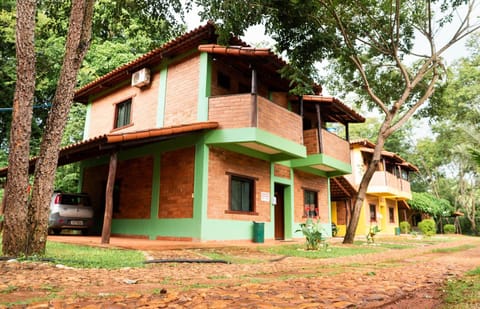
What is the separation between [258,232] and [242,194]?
134 cm

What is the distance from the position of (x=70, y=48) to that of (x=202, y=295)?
5.22 metres

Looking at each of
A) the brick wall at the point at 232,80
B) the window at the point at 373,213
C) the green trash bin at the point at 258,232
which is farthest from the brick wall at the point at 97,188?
the window at the point at 373,213

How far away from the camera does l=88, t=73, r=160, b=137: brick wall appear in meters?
12.6

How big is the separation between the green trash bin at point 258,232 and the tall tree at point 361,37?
3.03m

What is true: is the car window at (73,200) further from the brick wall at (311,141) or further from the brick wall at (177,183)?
the brick wall at (311,141)

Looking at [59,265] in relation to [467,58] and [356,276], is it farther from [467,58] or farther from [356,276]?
[467,58]

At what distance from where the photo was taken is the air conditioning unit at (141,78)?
12609mm

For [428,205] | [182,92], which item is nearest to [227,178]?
[182,92]

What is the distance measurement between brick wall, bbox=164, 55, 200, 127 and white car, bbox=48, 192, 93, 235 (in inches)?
168

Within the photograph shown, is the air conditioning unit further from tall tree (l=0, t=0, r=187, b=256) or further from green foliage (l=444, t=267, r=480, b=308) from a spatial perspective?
green foliage (l=444, t=267, r=480, b=308)

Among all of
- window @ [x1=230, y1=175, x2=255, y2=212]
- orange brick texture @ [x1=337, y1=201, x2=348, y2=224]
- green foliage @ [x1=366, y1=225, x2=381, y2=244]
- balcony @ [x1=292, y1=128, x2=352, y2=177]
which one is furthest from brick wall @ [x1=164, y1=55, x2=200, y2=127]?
orange brick texture @ [x1=337, y1=201, x2=348, y2=224]

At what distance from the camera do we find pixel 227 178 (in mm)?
10750

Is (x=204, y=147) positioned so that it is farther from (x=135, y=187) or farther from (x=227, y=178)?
(x=135, y=187)

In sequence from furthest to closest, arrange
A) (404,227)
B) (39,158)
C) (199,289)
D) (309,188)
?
(404,227), (309,188), (39,158), (199,289)
